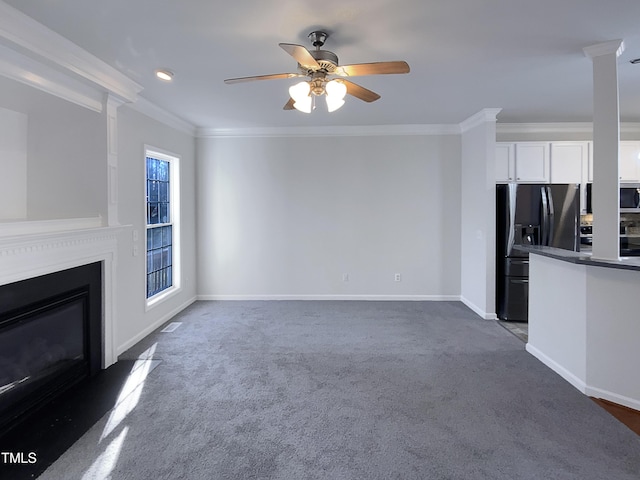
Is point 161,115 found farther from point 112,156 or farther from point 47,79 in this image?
point 47,79

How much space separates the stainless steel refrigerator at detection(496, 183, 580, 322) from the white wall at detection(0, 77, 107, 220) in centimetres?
452

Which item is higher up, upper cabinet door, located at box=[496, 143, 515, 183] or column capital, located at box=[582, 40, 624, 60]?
column capital, located at box=[582, 40, 624, 60]

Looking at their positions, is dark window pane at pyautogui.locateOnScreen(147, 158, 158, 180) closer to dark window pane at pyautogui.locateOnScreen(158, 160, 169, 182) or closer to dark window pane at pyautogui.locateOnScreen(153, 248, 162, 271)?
dark window pane at pyautogui.locateOnScreen(158, 160, 169, 182)

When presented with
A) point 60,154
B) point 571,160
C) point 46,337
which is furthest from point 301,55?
point 571,160

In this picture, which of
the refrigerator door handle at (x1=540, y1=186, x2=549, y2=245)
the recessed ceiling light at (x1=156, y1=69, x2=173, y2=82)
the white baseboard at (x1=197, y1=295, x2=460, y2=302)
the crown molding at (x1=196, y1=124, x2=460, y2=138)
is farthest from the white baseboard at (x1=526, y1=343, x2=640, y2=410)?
the recessed ceiling light at (x1=156, y1=69, x2=173, y2=82)

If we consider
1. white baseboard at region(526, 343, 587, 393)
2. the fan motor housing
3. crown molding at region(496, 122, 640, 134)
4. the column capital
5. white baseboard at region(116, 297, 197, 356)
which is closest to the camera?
the fan motor housing

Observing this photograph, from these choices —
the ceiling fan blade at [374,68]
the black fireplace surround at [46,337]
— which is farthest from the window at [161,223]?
the ceiling fan blade at [374,68]

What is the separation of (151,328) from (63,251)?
1.68 metres

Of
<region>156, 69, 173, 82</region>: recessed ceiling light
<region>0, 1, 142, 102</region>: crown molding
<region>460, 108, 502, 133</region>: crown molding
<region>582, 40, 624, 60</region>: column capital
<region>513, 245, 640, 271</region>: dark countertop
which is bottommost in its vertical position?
<region>513, 245, 640, 271</region>: dark countertop

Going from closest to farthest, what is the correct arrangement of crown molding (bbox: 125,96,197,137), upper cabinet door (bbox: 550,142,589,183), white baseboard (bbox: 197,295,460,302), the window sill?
crown molding (bbox: 125,96,197,137)
the window sill
upper cabinet door (bbox: 550,142,589,183)
white baseboard (bbox: 197,295,460,302)

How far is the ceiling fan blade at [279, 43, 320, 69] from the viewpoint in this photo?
1.85 meters

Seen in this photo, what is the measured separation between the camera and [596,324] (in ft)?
8.50

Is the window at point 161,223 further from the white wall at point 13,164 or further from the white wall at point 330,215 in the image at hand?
the white wall at point 13,164

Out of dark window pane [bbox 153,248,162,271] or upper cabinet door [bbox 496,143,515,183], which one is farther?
upper cabinet door [bbox 496,143,515,183]
